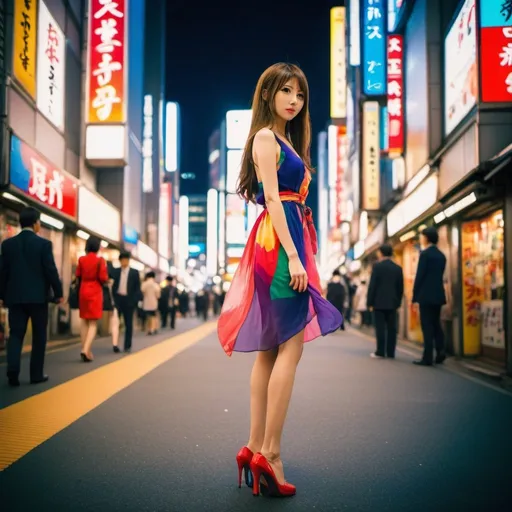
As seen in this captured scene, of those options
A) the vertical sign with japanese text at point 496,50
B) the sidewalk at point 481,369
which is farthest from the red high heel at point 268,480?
the vertical sign with japanese text at point 496,50

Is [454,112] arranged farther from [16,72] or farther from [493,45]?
[16,72]

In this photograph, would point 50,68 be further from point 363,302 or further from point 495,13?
point 363,302

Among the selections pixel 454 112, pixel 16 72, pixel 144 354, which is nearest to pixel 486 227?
pixel 454 112

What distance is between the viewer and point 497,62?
787 centimetres

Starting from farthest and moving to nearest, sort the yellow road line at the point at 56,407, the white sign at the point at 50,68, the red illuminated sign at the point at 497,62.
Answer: the white sign at the point at 50,68
the red illuminated sign at the point at 497,62
the yellow road line at the point at 56,407

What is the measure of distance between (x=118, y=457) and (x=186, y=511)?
3.23ft

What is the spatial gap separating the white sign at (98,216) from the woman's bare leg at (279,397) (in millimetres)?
12934

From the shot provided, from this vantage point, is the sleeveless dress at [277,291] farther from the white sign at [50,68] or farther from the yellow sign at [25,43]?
the white sign at [50,68]

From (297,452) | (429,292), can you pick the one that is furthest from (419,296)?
(297,452)

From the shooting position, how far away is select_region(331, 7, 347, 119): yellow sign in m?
34.6

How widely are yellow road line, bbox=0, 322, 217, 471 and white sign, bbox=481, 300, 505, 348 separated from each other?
14.6 ft

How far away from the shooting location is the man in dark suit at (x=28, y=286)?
598 cm

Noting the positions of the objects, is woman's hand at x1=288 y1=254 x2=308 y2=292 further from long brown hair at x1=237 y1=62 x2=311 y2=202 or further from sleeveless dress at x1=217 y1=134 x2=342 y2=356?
long brown hair at x1=237 y1=62 x2=311 y2=202

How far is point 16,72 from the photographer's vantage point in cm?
1090
